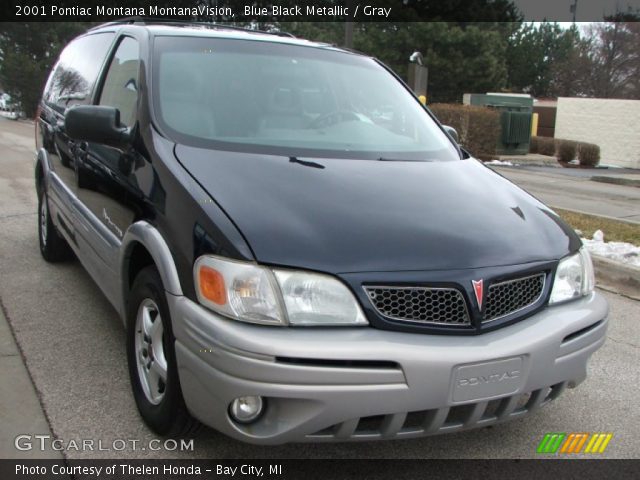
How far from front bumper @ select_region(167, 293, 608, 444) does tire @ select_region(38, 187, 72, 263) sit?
3261 millimetres

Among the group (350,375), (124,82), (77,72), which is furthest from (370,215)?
(77,72)

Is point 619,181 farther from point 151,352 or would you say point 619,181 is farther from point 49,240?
point 151,352

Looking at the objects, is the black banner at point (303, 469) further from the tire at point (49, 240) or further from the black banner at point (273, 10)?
the black banner at point (273, 10)

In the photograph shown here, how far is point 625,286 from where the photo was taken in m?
5.39

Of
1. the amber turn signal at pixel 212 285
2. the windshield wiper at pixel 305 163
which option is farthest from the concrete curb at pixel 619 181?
the amber turn signal at pixel 212 285

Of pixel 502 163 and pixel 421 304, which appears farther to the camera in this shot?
pixel 502 163

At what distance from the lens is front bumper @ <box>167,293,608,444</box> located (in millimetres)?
2057

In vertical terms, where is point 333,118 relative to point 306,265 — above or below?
above

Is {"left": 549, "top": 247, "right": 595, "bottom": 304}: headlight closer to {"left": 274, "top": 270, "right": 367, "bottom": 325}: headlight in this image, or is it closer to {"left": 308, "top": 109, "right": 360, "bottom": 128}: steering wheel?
{"left": 274, "top": 270, "right": 367, "bottom": 325}: headlight

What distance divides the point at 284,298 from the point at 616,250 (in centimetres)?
482

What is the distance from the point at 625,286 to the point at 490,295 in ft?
12.1

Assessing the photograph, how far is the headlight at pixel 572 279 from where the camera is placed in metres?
2.57

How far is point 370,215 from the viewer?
2.45 m

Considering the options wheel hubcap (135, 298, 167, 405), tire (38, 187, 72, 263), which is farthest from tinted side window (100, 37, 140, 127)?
tire (38, 187, 72, 263)
